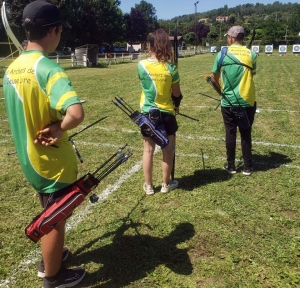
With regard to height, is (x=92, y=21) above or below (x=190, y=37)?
above

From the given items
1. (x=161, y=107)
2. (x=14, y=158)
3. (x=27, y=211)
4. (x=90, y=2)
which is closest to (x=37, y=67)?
(x=161, y=107)

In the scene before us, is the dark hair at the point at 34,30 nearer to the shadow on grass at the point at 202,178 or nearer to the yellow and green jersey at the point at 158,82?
the yellow and green jersey at the point at 158,82

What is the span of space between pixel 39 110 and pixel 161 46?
73.0 inches

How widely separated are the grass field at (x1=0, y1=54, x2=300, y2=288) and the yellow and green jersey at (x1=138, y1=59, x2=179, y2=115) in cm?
114

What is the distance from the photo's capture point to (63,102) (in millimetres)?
1998

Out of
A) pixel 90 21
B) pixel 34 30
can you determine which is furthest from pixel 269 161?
pixel 90 21

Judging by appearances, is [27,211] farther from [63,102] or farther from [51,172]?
[63,102]

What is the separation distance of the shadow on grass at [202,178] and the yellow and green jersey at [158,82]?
1111mm

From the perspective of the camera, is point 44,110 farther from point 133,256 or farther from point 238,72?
point 238,72

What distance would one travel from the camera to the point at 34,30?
2.09m

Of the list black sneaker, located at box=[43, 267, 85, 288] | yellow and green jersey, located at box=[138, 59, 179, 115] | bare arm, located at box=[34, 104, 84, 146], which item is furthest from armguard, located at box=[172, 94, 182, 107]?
black sneaker, located at box=[43, 267, 85, 288]

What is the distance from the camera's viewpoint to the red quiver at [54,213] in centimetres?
226

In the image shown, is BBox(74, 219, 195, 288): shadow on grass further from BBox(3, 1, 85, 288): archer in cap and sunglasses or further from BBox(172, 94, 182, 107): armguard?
BBox(172, 94, 182, 107): armguard

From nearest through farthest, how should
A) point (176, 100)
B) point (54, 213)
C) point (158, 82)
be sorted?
point (54, 213), point (158, 82), point (176, 100)
